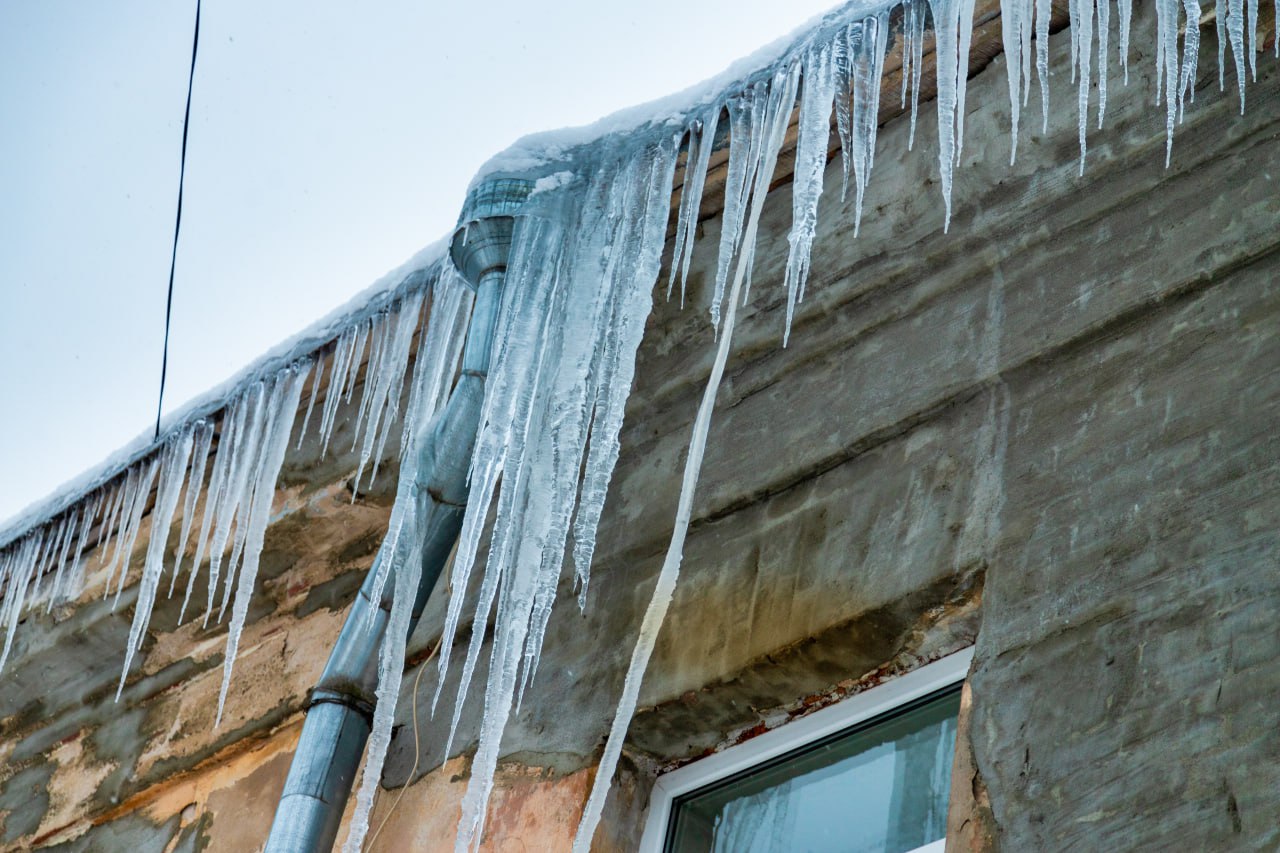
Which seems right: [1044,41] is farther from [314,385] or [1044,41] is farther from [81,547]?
[81,547]

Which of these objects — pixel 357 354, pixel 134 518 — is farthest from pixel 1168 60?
pixel 134 518

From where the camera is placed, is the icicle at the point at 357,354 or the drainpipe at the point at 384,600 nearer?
the drainpipe at the point at 384,600

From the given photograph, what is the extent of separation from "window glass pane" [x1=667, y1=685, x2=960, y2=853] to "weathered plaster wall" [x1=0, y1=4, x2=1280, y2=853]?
0.09m

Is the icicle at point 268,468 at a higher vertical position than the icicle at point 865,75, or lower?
lower

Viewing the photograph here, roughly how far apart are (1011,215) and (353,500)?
1727 millimetres

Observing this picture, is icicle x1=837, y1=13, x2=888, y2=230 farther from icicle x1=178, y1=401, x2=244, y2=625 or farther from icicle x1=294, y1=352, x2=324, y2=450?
icicle x1=178, y1=401, x2=244, y2=625

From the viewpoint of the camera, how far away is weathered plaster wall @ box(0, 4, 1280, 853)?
2.72 metres

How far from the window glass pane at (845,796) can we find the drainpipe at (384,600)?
65 cm

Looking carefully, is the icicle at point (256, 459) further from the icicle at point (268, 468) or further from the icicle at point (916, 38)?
the icicle at point (916, 38)

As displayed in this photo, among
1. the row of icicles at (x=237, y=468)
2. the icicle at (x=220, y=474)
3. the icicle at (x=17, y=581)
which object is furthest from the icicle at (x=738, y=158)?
the icicle at (x=17, y=581)

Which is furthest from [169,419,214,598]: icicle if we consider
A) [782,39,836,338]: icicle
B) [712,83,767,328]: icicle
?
[782,39,836,338]: icicle

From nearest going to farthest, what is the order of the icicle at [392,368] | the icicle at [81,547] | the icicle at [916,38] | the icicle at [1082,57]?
1. the icicle at [1082,57]
2. the icicle at [916,38]
3. the icicle at [392,368]
4. the icicle at [81,547]

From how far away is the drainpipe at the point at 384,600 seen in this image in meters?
3.55

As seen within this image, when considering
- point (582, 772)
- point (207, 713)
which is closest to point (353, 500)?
point (207, 713)
